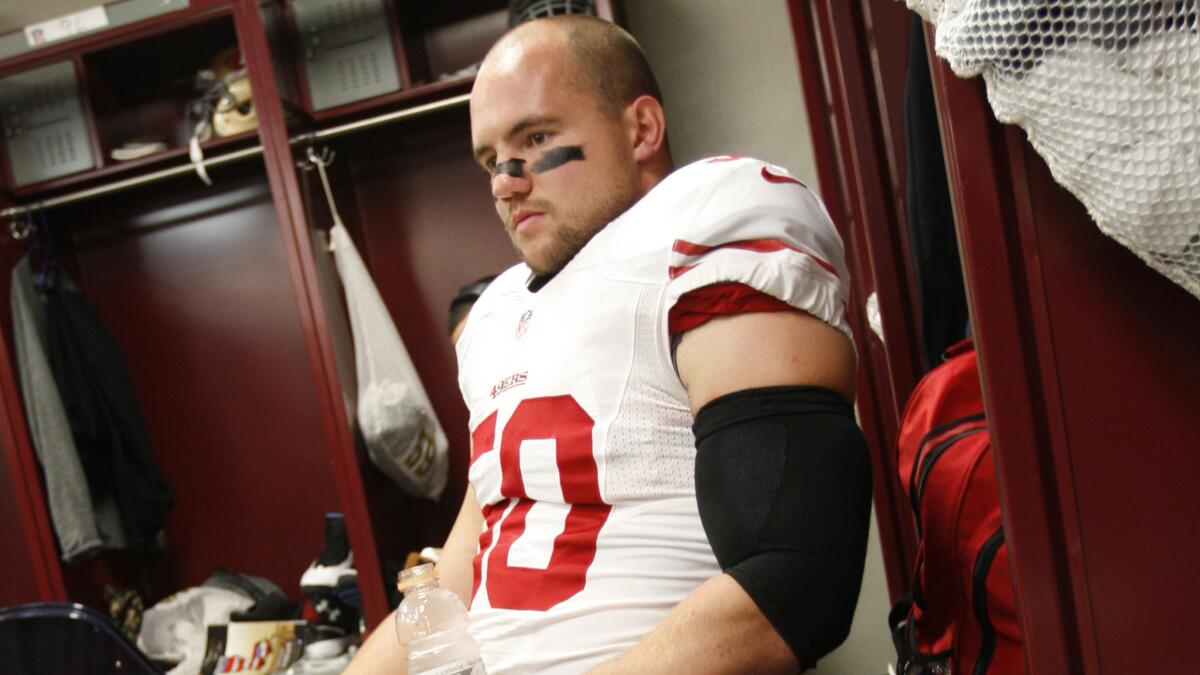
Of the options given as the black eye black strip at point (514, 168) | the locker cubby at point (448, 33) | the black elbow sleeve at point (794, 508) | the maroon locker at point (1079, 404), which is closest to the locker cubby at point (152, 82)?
the locker cubby at point (448, 33)

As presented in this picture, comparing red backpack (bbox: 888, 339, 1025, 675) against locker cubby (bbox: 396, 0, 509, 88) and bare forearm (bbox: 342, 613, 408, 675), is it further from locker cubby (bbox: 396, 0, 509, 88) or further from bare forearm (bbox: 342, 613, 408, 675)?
locker cubby (bbox: 396, 0, 509, 88)

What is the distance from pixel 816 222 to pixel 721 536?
0.34 metres

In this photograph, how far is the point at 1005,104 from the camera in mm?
657

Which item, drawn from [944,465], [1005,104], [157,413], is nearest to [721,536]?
[944,465]

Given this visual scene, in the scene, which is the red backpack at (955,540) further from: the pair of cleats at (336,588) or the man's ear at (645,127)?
the pair of cleats at (336,588)

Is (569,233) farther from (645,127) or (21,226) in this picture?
(21,226)

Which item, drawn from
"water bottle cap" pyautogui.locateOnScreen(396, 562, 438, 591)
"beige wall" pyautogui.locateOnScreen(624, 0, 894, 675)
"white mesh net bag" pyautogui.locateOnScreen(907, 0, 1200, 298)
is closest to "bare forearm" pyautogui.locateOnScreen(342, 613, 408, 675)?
"water bottle cap" pyautogui.locateOnScreen(396, 562, 438, 591)

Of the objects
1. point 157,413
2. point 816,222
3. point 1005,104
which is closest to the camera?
point 1005,104

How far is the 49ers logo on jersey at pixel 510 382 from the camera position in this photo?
111cm

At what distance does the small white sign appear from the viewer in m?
2.83

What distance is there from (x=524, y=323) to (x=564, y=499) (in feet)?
0.79

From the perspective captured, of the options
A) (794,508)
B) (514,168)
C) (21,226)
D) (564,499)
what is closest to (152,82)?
(21,226)

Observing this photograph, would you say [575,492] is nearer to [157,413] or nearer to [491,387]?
[491,387]

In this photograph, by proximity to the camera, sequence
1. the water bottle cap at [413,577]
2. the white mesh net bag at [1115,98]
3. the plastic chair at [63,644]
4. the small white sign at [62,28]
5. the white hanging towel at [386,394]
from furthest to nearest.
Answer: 1. the small white sign at [62,28]
2. the white hanging towel at [386,394]
3. the plastic chair at [63,644]
4. the water bottle cap at [413,577]
5. the white mesh net bag at [1115,98]
